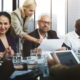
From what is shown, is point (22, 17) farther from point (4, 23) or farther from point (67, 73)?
point (67, 73)

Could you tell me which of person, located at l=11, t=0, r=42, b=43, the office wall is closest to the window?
the office wall

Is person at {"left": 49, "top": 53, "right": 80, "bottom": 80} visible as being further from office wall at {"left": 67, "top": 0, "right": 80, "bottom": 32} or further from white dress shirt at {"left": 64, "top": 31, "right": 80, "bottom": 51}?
office wall at {"left": 67, "top": 0, "right": 80, "bottom": 32}

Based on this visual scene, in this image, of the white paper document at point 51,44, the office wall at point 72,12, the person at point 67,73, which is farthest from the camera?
the office wall at point 72,12

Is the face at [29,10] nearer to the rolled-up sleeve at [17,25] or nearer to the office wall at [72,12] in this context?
the rolled-up sleeve at [17,25]

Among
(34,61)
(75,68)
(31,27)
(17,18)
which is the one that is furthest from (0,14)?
(75,68)

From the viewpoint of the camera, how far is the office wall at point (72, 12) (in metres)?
4.59

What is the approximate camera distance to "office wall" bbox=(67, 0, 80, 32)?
4.59m

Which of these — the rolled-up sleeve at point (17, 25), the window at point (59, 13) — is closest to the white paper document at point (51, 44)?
the rolled-up sleeve at point (17, 25)

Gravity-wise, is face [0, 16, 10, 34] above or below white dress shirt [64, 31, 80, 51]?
above

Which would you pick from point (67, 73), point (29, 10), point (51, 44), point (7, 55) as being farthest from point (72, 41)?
point (67, 73)

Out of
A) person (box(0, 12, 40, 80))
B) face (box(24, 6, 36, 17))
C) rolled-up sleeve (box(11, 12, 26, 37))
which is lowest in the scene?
person (box(0, 12, 40, 80))

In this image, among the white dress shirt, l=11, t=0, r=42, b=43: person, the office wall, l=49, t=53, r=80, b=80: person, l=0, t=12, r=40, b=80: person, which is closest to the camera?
l=49, t=53, r=80, b=80: person

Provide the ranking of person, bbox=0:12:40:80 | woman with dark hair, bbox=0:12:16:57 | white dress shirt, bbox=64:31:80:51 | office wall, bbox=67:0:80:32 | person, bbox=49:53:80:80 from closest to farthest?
person, bbox=49:53:80:80 < person, bbox=0:12:40:80 < woman with dark hair, bbox=0:12:16:57 < white dress shirt, bbox=64:31:80:51 < office wall, bbox=67:0:80:32

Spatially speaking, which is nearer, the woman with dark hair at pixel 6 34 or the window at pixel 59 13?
the woman with dark hair at pixel 6 34
